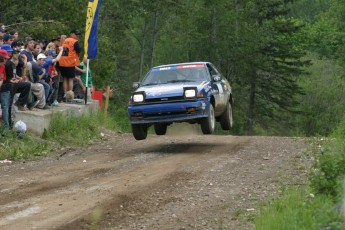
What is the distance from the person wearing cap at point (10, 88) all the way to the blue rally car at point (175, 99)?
2.43 meters

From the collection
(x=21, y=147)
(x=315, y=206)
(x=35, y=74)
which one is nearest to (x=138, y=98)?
(x=21, y=147)

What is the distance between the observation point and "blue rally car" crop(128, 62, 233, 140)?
1661 cm

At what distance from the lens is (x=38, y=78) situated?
18.7 metres

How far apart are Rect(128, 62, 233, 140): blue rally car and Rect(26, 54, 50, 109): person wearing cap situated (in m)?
2.34

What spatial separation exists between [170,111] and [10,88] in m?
3.26

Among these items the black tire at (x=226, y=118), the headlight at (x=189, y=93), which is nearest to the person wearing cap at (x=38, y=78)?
the headlight at (x=189, y=93)

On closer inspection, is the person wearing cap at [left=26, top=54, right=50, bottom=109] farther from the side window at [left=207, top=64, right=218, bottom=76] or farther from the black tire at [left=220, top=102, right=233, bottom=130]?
the black tire at [left=220, top=102, right=233, bottom=130]

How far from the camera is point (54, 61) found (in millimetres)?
19688

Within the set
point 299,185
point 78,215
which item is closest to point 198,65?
point 299,185

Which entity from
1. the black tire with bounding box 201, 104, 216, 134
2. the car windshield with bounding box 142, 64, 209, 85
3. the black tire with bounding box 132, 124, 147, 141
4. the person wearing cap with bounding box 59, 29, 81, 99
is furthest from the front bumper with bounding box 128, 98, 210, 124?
the person wearing cap with bounding box 59, 29, 81, 99

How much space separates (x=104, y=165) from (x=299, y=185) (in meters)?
4.37

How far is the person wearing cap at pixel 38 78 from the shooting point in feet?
59.9

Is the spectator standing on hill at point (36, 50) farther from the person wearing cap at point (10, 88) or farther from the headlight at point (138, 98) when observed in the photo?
the headlight at point (138, 98)

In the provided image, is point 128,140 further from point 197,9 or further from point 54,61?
point 197,9
